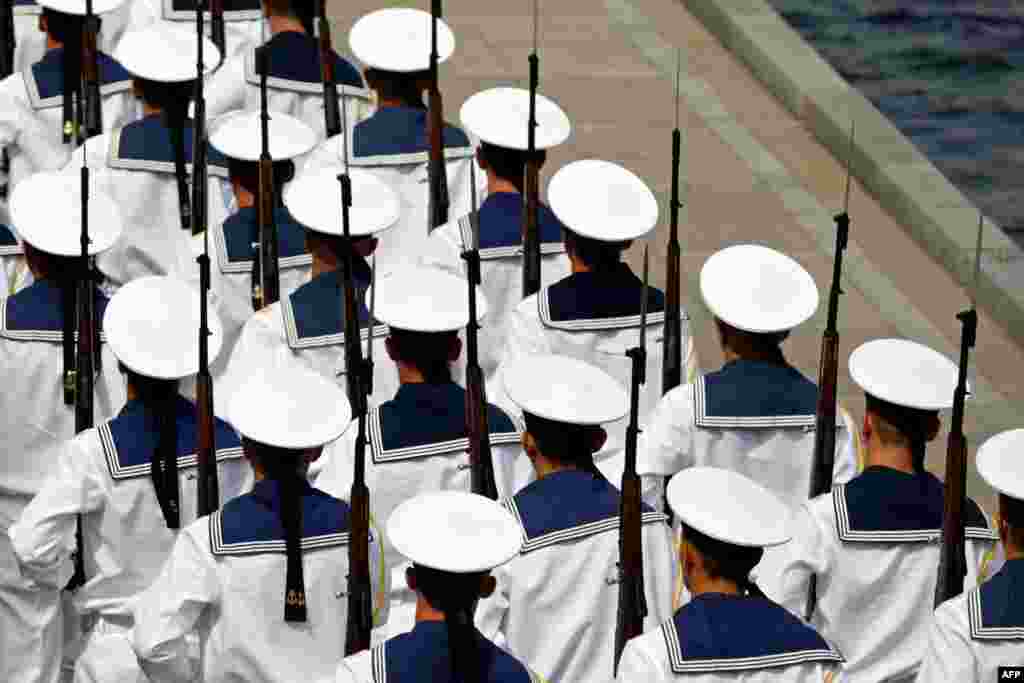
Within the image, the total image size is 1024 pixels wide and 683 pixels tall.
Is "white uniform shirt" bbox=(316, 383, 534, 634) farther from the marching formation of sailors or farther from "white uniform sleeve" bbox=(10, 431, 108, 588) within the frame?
"white uniform sleeve" bbox=(10, 431, 108, 588)

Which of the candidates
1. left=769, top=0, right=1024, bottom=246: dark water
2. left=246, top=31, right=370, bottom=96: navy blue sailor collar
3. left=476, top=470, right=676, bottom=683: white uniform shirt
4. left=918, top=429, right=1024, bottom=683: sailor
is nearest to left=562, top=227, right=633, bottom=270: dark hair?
left=476, top=470, right=676, bottom=683: white uniform shirt

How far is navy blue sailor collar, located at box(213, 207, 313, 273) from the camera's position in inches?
340

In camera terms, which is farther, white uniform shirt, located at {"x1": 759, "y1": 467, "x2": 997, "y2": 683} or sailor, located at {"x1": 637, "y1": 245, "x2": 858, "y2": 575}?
sailor, located at {"x1": 637, "y1": 245, "x2": 858, "y2": 575}

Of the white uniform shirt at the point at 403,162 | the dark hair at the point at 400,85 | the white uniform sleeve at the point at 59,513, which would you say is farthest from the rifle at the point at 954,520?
the dark hair at the point at 400,85

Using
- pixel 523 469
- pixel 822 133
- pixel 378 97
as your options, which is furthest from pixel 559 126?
pixel 822 133

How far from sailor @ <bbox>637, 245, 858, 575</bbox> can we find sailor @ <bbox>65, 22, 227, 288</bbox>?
90.5 inches

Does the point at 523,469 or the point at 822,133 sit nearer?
the point at 523,469

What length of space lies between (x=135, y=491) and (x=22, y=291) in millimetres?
1132

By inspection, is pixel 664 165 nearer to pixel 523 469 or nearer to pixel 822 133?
pixel 822 133

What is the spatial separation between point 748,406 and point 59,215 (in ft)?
7.46

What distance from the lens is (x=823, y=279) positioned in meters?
11.1

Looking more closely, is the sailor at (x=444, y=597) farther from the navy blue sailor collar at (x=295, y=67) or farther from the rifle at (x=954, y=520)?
the navy blue sailor collar at (x=295, y=67)

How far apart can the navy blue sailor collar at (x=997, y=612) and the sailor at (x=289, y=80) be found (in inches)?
174

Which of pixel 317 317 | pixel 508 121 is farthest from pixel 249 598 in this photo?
pixel 508 121
